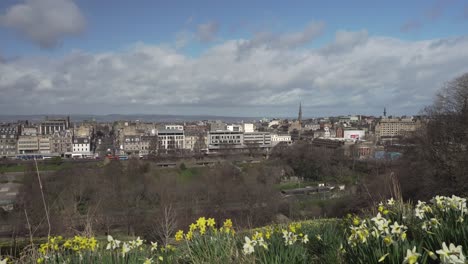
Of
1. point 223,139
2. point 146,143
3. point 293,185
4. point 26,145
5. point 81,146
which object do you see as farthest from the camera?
point 223,139

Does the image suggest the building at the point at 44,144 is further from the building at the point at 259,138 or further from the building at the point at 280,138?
the building at the point at 280,138

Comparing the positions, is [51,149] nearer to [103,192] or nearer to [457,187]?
[103,192]

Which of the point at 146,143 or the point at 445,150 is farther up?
the point at 445,150

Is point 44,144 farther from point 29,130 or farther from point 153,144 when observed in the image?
point 153,144

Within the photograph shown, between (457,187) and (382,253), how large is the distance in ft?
45.7

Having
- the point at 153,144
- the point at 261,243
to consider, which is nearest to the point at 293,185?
the point at 153,144

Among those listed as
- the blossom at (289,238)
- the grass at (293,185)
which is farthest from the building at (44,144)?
the blossom at (289,238)

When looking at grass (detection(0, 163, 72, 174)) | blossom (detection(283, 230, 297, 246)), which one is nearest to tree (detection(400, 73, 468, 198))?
blossom (detection(283, 230, 297, 246))

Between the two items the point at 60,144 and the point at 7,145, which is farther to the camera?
the point at 60,144

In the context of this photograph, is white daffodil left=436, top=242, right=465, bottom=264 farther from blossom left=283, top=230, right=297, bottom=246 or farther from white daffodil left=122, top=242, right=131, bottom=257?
white daffodil left=122, top=242, right=131, bottom=257

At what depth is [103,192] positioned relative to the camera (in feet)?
83.6

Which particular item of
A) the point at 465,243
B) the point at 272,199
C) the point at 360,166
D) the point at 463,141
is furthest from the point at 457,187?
the point at 360,166

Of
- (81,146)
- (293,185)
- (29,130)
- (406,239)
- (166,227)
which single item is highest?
(406,239)

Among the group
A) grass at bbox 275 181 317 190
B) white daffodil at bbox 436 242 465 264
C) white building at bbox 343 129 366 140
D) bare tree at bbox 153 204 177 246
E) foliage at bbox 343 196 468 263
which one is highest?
white daffodil at bbox 436 242 465 264
